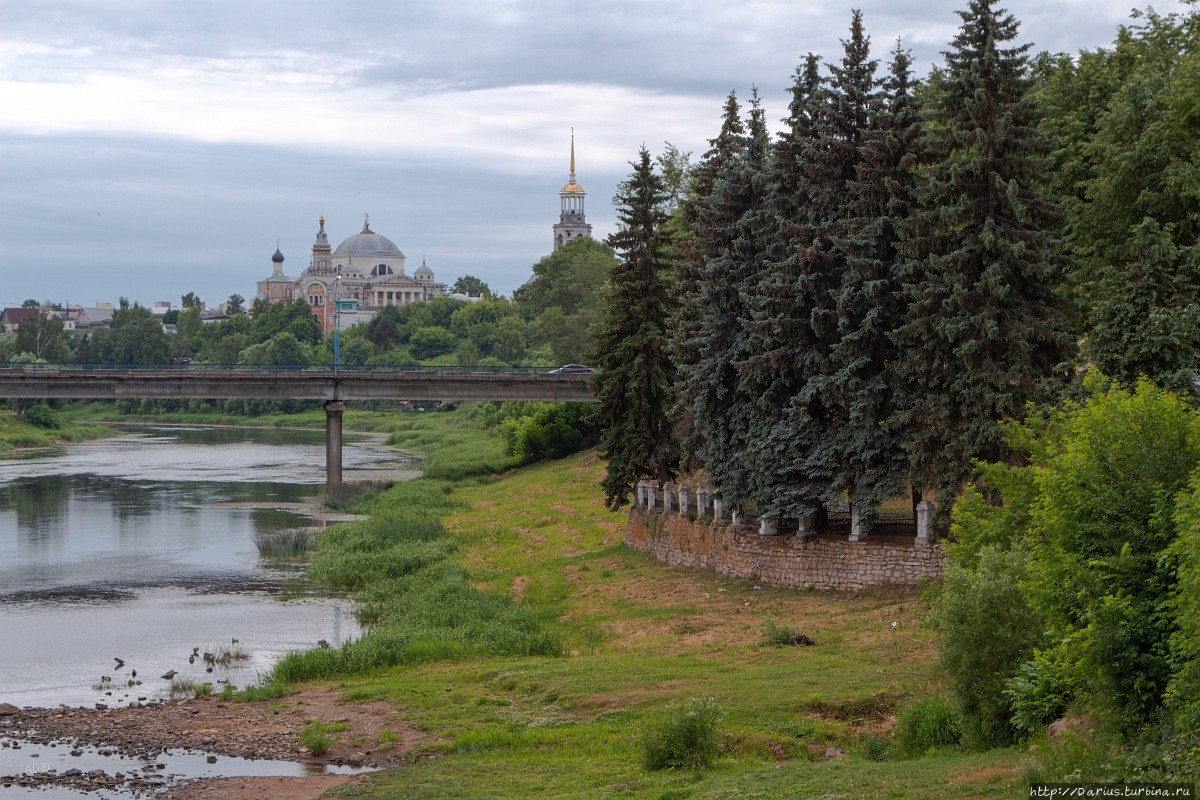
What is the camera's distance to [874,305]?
32156 millimetres

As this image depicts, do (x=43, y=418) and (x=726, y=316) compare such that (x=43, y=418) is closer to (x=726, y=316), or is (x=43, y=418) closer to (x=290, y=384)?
(x=290, y=384)

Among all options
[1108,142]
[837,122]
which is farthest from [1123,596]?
[1108,142]

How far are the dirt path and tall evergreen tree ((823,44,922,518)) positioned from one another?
1264 cm

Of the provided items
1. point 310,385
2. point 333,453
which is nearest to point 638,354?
point 333,453

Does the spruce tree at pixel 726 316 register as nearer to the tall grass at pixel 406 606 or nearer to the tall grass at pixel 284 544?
the tall grass at pixel 406 606

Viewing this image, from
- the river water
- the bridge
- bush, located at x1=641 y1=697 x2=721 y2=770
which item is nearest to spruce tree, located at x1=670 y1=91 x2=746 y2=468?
the river water

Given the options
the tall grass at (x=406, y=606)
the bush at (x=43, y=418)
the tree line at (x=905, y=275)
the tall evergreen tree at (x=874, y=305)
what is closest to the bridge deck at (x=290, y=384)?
the tall grass at (x=406, y=606)

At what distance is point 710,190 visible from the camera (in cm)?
4147

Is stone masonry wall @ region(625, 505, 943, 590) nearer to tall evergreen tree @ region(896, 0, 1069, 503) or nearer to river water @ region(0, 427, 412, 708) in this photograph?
tall evergreen tree @ region(896, 0, 1069, 503)

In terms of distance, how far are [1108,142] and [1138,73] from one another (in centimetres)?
316

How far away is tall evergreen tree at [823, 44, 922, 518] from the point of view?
3158 cm

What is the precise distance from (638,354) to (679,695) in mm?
20305

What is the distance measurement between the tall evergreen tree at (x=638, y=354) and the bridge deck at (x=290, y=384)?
2632cm

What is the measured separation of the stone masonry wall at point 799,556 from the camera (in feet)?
101
